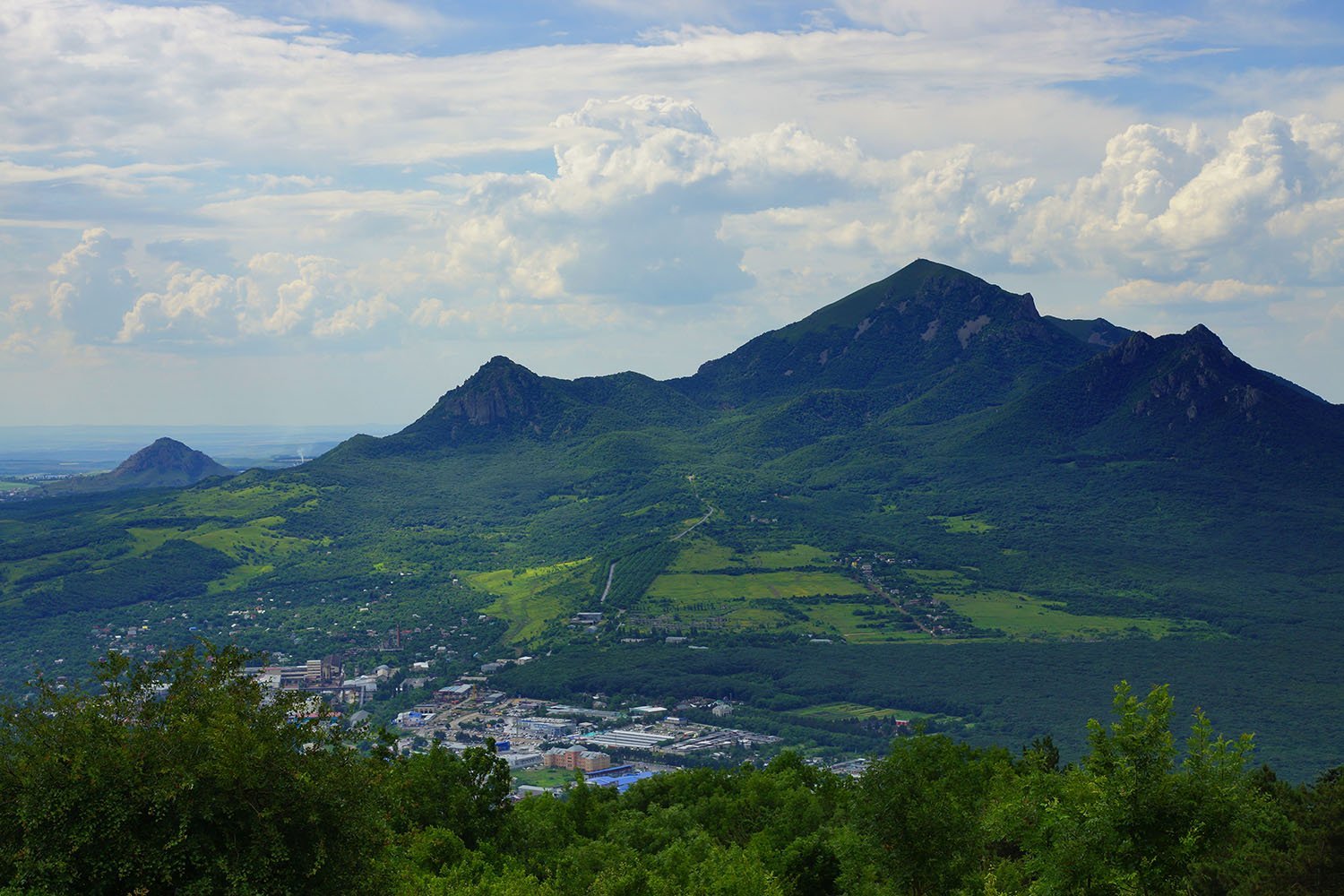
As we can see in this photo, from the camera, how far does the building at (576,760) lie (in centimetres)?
9994

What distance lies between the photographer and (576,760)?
102 meters

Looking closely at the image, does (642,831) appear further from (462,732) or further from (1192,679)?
(1192,679)

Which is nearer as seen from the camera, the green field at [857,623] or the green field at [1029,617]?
A: the green field at [1029,617]

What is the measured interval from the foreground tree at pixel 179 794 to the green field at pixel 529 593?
128 metres

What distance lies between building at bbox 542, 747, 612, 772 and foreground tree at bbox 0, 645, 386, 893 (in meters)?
72.0

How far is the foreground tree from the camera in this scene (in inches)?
1032

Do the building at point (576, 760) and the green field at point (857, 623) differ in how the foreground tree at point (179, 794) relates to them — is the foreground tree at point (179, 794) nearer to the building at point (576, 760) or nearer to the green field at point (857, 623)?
the building at point (576, 760)

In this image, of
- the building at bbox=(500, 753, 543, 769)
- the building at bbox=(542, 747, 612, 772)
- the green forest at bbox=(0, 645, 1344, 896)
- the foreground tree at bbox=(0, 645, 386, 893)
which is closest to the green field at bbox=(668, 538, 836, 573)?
the building at bbox=(542, 747, 612, 772)

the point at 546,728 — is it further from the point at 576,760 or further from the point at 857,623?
the point at 857,623

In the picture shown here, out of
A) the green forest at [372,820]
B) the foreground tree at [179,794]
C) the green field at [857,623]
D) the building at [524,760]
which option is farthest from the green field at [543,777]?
the foreground tree at [179,794]

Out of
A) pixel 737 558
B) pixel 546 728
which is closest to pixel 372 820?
pixel 546 728

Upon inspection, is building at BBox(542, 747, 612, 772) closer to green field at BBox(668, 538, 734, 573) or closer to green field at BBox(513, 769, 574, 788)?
green field at BBox(513, 769, 574, 788)

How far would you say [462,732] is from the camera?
373 feet

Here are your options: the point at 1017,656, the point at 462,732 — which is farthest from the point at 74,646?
the point at 1017,656
